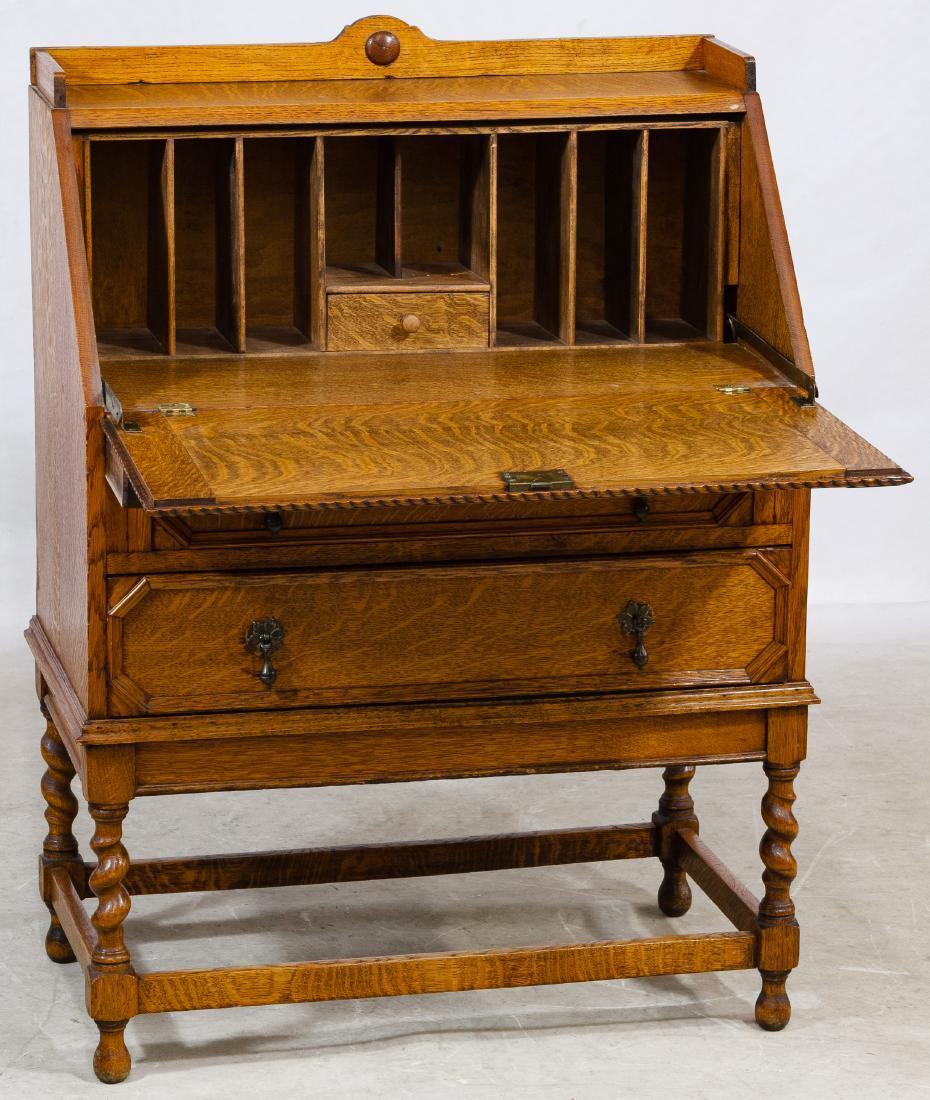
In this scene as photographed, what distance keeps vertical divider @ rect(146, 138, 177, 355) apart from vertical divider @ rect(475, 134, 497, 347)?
594mm

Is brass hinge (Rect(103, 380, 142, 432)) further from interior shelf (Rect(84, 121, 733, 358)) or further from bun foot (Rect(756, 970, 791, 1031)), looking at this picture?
bun foot (Rect(756, 970, 791, 1031))

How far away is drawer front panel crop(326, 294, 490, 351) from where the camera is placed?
4.29m

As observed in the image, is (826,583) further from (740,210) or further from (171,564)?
(171,564)

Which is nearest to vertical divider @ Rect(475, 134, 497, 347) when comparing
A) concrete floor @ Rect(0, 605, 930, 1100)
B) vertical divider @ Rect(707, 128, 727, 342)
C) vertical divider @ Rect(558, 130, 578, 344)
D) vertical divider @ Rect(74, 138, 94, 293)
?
vertical divider @ Rect(558, 130, 578, 344)

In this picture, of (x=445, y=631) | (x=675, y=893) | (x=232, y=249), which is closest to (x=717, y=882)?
(x=675, y=893)

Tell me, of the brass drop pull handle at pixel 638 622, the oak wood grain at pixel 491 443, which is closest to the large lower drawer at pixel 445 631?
the brass drop pull handle at pixel 638 622

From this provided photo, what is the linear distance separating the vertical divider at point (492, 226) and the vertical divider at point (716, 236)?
0.42m

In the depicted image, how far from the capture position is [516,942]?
4.71m

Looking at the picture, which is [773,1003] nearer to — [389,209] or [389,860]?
[389,860]

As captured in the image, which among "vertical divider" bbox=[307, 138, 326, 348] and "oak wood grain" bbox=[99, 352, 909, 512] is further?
"vertical divider" bbox=[307, 138, 326, 348]

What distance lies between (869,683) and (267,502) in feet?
11.0

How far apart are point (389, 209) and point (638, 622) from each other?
101 cm

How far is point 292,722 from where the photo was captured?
3.91m

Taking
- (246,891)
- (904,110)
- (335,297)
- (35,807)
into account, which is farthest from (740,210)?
(904,110)
